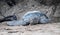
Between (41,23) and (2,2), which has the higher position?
(2,2)

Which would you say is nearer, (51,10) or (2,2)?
(51,10)

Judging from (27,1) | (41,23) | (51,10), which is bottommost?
(41,23)

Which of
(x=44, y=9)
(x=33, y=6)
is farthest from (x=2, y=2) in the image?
(x=44, y=9)

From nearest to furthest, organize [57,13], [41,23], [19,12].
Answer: [41,23], [57,13], [19,12]

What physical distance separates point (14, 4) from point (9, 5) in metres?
0.16

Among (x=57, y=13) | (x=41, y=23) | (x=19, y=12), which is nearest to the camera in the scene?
(x=41, y=23)

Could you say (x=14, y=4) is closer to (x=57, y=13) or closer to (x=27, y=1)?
(x=27, y=1)

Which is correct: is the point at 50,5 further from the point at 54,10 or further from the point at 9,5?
the point at 9,5

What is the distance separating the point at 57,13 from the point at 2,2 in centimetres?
175

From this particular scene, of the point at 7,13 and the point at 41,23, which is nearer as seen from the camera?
the point at 41,23

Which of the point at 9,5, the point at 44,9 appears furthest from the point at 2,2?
the point at 44,9

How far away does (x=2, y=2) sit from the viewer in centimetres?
491

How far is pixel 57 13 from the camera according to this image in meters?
4.43

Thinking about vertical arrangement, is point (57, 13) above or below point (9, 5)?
below
